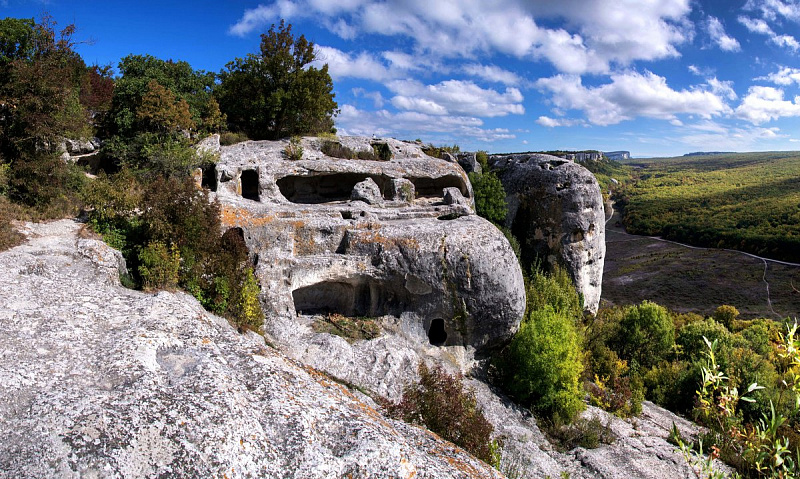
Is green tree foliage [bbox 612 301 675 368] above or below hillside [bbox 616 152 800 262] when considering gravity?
below

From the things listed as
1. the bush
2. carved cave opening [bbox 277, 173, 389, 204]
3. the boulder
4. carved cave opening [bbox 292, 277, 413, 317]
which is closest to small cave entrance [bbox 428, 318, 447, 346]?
carved cave opening [bbox 292, 277, 413, 317]

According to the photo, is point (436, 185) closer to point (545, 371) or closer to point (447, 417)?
point (545, 371)

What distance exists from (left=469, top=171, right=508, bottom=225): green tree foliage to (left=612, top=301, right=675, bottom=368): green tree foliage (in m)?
9.35

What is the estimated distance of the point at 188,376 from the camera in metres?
6.20

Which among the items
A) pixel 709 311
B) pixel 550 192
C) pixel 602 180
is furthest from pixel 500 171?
pixel 602 180

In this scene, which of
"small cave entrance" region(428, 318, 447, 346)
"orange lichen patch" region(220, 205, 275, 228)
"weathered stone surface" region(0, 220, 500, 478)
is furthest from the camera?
"small cave entrance" region(428, 318, 447, 346)

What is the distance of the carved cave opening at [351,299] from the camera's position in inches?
586

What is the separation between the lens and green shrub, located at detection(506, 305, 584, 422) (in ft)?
47.8

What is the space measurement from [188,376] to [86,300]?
3335mm

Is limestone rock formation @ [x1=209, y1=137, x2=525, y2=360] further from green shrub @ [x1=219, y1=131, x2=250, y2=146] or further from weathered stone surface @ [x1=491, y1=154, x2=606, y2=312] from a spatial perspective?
weathered stone surface @ [x1=491, y1=154, x2=606, y2=312]

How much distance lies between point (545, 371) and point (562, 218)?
10913 millimetres

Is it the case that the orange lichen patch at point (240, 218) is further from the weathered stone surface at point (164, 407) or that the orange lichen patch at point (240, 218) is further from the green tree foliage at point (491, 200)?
the green tree foliage at point (491, 200)

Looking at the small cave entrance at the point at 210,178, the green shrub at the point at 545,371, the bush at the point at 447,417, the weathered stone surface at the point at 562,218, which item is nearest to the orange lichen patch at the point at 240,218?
the small cave entrance at the point at 210,178

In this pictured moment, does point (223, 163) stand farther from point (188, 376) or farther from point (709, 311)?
point (709, 311)
